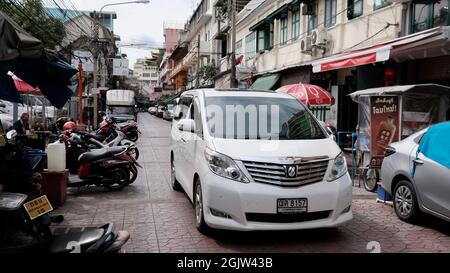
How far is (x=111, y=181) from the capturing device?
831cm

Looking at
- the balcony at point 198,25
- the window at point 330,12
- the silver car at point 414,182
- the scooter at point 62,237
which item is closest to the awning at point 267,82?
the window at point 330,12

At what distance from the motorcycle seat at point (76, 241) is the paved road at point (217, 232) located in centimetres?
114

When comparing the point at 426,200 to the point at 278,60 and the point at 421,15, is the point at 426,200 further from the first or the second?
the point at 278,60

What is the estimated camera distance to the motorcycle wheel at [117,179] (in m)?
8.33

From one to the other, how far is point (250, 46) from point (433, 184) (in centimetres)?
2185

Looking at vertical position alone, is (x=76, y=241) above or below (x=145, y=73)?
below

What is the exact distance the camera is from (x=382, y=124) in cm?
859

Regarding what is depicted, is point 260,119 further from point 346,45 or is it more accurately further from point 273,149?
point 346,45

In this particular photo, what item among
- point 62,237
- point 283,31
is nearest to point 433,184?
point 62,237

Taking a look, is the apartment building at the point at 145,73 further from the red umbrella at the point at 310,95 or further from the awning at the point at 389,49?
the awning at the point at 389,49

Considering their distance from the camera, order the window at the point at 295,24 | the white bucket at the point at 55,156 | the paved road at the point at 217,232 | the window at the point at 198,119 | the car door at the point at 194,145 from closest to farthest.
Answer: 1. the paved road at the point at 217,232
2. the car door at the point at 194,145
3. the window at the point at 198,119
4. the white bucket at the point at 55,156
5. the window at the point at 295,24

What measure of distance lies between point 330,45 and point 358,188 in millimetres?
8321

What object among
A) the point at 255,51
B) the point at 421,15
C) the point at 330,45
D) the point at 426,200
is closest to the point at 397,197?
the point at 426,200

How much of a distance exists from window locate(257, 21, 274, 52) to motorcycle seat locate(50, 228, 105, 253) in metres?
19.9
